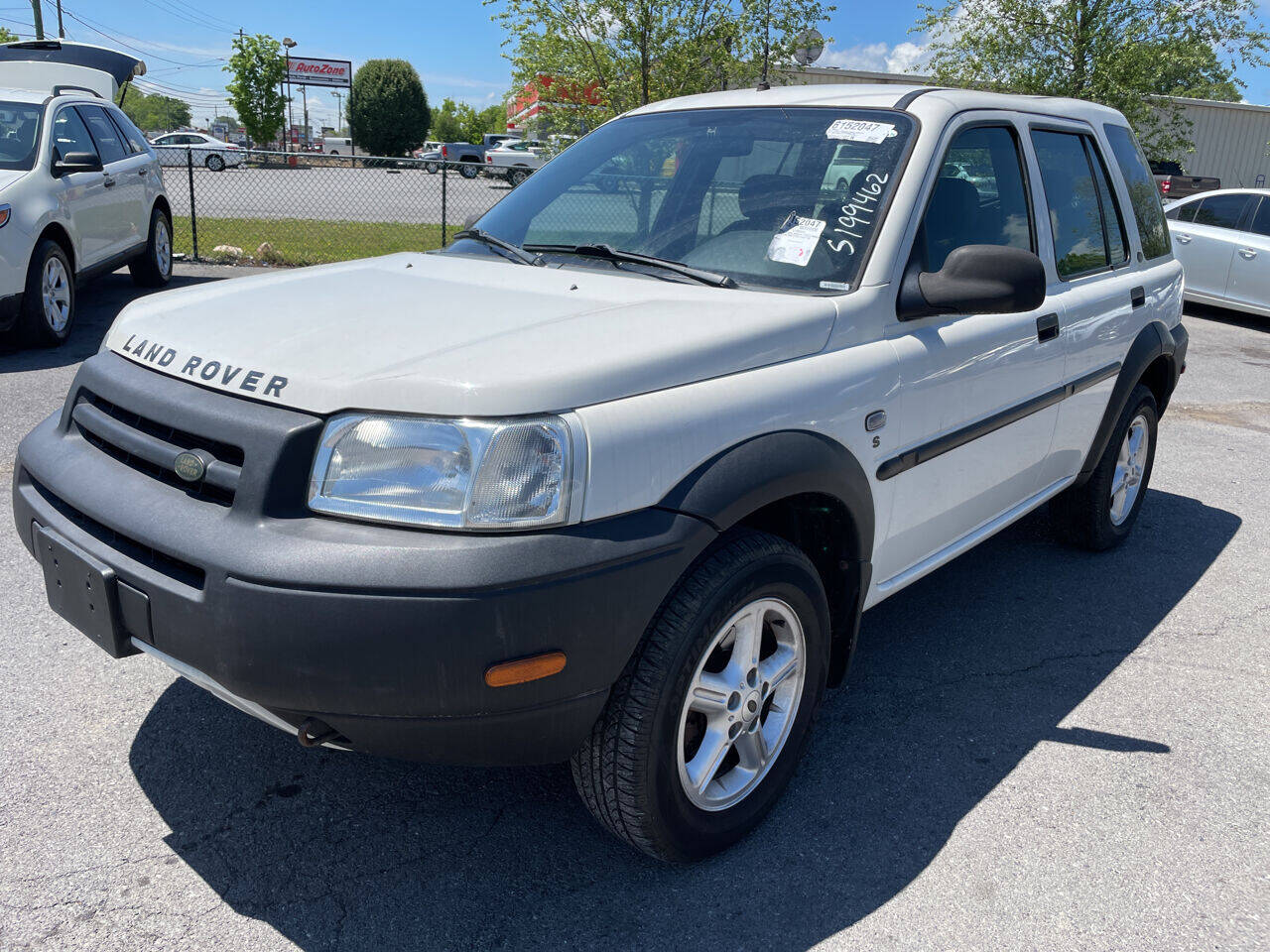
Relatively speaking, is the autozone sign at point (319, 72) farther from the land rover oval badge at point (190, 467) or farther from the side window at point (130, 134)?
the land rover oval badge at point (190, 467)

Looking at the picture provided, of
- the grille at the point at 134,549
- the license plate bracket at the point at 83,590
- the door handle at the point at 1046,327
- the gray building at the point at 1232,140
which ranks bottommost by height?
the license plate bracket at the point at 83,590

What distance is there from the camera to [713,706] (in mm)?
2457

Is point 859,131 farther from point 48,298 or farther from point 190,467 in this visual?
point 48,298

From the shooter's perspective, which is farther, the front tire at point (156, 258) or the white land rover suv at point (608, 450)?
the front tire at point (156, 258)

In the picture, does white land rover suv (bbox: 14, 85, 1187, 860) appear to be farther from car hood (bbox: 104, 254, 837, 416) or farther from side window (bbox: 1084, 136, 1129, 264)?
side window (bbox: 1084, 136, 1129, 264)

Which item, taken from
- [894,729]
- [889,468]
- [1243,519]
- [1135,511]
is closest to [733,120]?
[889,468]

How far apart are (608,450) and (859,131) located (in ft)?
5.31

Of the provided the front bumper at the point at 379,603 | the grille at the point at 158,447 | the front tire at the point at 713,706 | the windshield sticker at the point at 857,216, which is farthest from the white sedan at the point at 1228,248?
the grille at the point at 158,447

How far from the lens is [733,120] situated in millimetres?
3395

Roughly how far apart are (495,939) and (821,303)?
5.62 ft

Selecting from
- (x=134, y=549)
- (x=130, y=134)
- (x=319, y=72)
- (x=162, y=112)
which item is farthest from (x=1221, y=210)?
(x=162, y=112)

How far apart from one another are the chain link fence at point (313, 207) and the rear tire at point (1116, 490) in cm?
647

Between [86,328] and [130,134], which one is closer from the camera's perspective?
[86,328]

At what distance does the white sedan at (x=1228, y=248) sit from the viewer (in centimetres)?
1171
